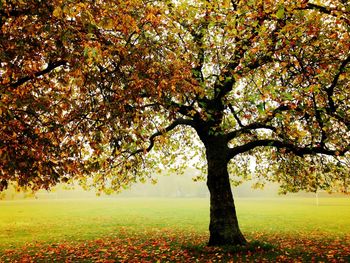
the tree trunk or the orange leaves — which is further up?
the tree trunk

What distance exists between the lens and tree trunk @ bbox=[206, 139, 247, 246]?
15.8 m

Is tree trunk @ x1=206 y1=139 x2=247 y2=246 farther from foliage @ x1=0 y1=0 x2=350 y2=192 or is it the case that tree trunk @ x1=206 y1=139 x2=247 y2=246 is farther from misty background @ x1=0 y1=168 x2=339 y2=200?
misty background @ x1=0 y1=168 x2=339 y2=200

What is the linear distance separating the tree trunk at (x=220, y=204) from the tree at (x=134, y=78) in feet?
0.17

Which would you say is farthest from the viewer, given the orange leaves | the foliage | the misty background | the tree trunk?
the misty background

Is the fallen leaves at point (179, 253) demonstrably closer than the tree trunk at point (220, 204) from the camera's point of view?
Yes

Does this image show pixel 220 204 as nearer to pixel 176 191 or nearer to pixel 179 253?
pixel 179 253

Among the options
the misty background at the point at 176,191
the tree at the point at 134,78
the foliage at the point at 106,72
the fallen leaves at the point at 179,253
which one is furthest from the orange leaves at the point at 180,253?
the misty background at the point at 176,191

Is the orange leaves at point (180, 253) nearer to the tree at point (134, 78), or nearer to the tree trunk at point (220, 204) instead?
the tree trunk at point (220, 204)

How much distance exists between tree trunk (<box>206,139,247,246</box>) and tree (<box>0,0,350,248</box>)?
2.0 inches

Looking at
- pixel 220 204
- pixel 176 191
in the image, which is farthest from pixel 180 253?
pixel 176 191

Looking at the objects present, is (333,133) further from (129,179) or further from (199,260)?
(129,179)

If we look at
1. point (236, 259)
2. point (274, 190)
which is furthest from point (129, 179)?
point (274, 190)

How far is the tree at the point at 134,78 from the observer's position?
26.4ft

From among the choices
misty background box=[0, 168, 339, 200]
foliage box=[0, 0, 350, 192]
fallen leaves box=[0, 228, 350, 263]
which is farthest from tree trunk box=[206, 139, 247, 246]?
misty background box=[0, 168, 339, 200]
